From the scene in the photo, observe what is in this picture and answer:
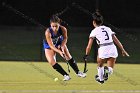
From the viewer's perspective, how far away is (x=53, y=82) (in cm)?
1215

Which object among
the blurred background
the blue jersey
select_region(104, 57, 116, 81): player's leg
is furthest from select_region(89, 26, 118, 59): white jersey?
the blurred background

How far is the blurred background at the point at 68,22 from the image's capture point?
808 inches

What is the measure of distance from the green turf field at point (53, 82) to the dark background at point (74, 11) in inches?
205

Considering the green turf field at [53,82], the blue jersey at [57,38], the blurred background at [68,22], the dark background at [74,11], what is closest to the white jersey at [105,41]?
the blue jersey at [57,38]

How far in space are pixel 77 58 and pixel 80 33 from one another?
6.28 feet

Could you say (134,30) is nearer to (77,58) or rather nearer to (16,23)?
(77,58)

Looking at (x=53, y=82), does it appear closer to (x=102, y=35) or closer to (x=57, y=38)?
(x=57, y=38)

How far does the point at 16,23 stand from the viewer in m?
21.4

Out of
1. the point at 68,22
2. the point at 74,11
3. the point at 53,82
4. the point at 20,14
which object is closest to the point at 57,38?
the point at 53,82

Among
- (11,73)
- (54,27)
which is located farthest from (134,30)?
(54,27)

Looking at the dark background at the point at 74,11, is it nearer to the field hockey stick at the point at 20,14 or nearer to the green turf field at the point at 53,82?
the field hockey stick at the point at 20,14

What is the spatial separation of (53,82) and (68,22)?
9.19 metres

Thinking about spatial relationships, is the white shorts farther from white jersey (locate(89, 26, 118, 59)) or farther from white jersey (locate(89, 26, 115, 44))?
white jersey (locate(89, 26, 115, 44))

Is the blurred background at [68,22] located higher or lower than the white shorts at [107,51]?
lower
